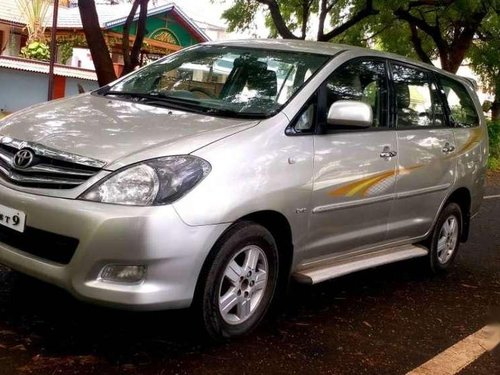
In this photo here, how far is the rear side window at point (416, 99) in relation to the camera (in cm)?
501

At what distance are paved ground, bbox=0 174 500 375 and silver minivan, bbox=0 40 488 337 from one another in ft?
0.82

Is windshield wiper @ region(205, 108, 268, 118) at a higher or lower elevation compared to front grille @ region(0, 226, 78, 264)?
higher

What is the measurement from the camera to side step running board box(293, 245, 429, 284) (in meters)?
4.10

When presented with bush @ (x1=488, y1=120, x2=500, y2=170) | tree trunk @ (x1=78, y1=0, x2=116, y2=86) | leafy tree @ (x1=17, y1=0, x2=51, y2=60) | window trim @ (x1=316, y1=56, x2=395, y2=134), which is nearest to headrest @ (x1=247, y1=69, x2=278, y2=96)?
window trim @ (x1=316, y1=56, x2=395, y2=134)

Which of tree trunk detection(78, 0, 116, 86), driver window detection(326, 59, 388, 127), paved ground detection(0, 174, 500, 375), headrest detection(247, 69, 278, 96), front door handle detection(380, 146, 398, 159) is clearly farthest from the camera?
tree trunk detection(78, 0, 116, 86)

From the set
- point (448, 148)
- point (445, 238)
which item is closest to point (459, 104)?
point (448, 148)

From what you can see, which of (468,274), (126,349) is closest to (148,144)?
(126,349)

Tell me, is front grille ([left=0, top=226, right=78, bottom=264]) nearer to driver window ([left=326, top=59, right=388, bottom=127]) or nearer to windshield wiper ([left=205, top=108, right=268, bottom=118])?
windshield wiper ([left=205, top=108, right=268, bottom=118])

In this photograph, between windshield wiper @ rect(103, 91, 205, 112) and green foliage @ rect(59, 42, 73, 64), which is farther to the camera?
green foliage @ rect(59, 42, 73, 64)

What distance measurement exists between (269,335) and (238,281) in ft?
1.54

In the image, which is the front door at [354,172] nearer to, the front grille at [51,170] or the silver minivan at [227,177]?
the silver minivan at [227,177]

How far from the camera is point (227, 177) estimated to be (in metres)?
3.40

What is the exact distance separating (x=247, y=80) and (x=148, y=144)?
1.21 meters

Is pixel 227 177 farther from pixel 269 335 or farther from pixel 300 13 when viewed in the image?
pixel 300 13
